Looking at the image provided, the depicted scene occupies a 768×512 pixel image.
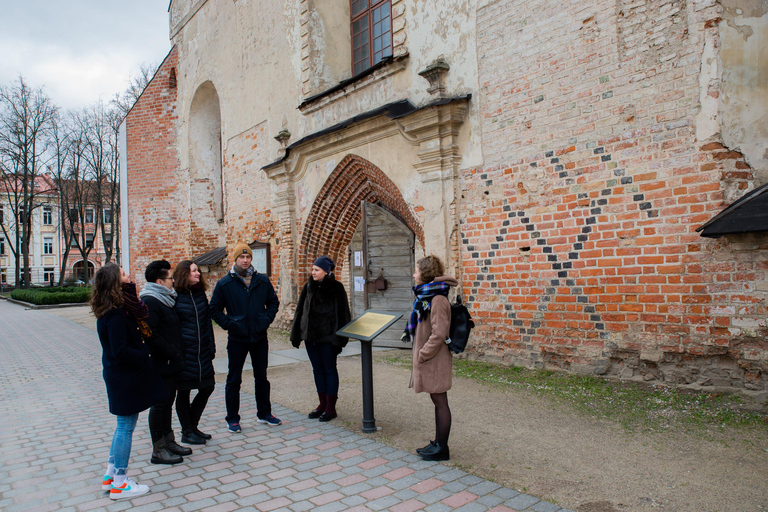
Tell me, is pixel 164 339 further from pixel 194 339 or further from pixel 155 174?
pixel 155 174

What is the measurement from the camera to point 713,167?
5.20 metres

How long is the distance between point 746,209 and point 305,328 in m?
4.25

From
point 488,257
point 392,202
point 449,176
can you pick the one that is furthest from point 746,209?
point 392,202

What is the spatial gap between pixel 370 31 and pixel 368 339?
25.5 ft

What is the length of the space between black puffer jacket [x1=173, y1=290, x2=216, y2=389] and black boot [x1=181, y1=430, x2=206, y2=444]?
428mm

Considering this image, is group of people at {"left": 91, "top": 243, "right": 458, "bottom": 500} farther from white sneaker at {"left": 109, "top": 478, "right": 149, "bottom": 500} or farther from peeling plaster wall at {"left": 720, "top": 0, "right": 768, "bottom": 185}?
peeling plaster wall at {"left": 720, "top": 0, "right": 768, "bottom": 185}

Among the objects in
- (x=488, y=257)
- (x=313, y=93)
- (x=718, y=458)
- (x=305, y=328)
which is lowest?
(x=718, y=458)

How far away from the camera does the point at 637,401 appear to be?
5203 millimetres

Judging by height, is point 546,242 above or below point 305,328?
above

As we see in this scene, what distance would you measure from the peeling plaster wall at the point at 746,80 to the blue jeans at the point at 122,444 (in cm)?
583

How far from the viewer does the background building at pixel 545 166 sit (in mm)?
5156

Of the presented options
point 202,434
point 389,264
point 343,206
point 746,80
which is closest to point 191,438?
point 202,434

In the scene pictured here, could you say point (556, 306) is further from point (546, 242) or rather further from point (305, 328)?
point (305, 328)

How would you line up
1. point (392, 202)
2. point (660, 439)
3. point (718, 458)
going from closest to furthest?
point (718, 458)
point (660, 439)
point (392, 202)
